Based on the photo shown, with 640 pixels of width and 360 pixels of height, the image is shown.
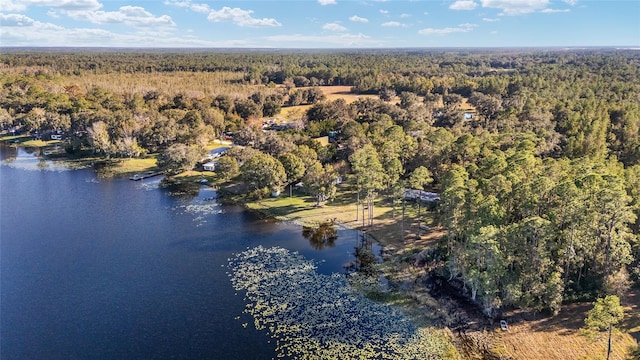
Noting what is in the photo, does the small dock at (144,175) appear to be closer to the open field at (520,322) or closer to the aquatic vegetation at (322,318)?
the open field at (520,322)

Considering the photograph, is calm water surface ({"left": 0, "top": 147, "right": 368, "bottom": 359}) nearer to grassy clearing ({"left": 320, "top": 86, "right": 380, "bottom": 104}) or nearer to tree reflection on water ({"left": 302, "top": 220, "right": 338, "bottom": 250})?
tree reflection on water ({"left": 302, "top": 220, "right": 338, "bottom": 250})

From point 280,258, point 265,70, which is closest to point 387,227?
point 280,258

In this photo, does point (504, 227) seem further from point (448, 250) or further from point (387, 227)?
point (387, 227)

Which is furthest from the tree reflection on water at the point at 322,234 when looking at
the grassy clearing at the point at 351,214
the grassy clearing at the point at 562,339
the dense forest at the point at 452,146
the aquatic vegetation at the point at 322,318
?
the grassy clearing at the point at 562,339

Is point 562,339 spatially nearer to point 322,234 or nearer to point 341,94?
point 322,234

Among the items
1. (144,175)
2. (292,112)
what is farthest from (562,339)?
(292,112)

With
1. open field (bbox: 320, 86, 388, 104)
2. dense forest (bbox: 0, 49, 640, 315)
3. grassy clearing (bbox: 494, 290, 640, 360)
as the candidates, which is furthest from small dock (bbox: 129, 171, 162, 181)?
open field (bbox: 320, 86, 388, 104)

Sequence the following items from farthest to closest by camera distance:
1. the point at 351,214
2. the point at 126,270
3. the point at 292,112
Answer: the point at 292,112
the point at 351,214
the point at 126,270
